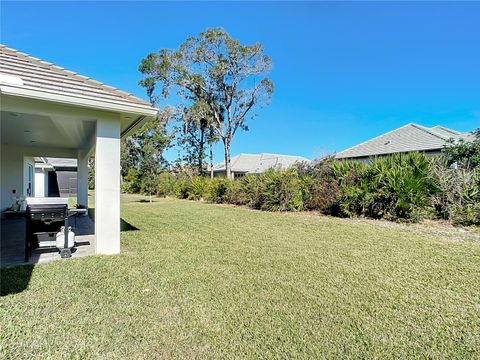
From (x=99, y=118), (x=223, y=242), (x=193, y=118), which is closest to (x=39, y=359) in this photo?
(x=99, y=118)

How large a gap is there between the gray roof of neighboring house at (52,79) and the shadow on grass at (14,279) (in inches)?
125

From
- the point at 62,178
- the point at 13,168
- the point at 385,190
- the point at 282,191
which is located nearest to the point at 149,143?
the point at 62,178

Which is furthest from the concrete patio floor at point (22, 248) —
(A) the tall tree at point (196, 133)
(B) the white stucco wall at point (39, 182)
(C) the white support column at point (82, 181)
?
(A) the tall tree at point (196, 133)

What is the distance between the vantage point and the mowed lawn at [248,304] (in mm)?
2672

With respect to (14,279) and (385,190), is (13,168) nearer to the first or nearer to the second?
(14,279)

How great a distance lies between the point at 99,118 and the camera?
571cm

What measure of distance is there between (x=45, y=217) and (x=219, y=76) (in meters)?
28.1

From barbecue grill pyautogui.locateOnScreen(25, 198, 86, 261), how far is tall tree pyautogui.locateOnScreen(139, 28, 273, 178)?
2454cm

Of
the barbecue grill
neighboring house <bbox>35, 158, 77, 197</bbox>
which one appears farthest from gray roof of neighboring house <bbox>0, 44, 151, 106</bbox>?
neighboring house <bbox>35, 158, 77, 197</bbox>

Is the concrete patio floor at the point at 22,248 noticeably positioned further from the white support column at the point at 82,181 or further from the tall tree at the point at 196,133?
the tall tree at the point at 196,133

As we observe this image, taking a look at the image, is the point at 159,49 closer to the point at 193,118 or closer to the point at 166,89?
the point at 166,89

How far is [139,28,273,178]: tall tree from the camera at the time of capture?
1150 inches

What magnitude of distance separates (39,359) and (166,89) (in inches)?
1279

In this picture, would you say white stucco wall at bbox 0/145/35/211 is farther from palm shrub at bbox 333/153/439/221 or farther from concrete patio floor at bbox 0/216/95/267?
palm shrub at bbox 333/153/439/221
